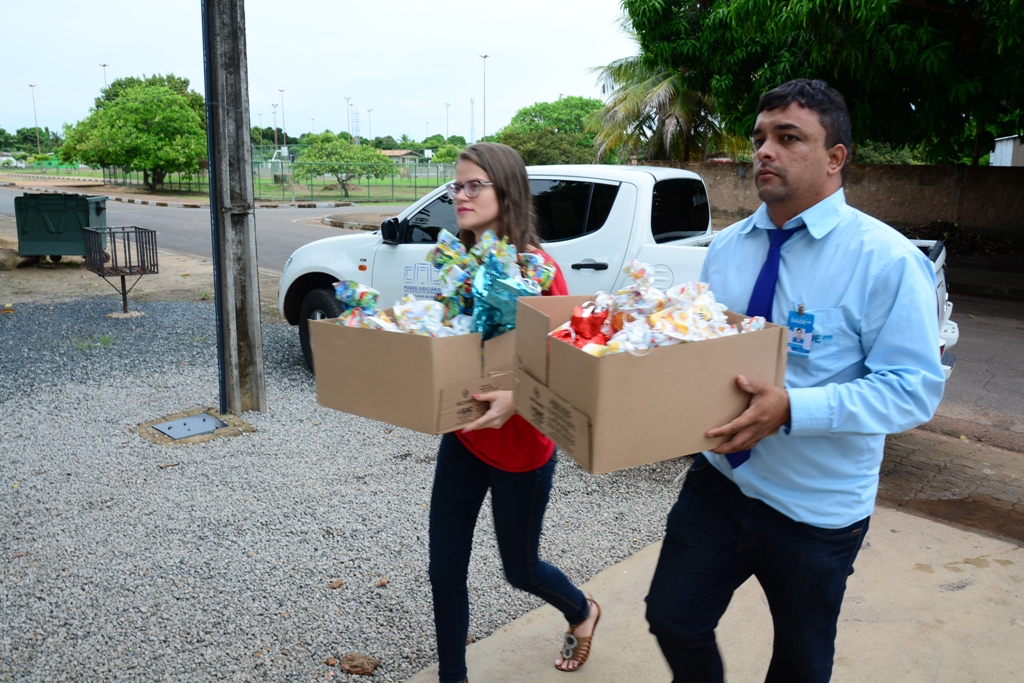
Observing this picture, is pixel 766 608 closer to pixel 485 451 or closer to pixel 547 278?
pixel 485 451

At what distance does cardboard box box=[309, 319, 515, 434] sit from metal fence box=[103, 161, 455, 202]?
109 ft

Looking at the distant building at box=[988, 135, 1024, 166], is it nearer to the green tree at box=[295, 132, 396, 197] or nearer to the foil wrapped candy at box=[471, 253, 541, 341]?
the green tree at box=[295, 132, 396, 197]

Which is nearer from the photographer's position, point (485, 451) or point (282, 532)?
point (485, 451)

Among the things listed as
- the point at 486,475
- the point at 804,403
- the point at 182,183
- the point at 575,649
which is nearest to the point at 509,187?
the point at 486,475

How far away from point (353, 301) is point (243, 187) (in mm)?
3460

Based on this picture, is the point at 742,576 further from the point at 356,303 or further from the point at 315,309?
the point at 315,309

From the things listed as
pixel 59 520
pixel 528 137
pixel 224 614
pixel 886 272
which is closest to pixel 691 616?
pixel 886 272

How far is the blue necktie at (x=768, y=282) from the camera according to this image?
1955 millimetres

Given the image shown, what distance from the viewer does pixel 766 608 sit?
3334 mm

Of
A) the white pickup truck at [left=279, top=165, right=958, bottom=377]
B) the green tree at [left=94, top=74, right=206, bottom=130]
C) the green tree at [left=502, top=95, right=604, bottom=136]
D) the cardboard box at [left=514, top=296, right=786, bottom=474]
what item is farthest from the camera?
the green tree at [left=502, top=95, right=604, bottom=136]

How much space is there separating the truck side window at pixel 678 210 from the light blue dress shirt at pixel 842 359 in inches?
150

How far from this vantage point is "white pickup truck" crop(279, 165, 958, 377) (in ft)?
17.9

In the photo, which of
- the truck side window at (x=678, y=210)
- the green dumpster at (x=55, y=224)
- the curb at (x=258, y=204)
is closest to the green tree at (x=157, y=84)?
the curb at (x=258, y=204)

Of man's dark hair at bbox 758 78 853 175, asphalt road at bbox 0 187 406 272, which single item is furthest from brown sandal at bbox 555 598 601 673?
asphalt road at bbox 0 187 406 272
